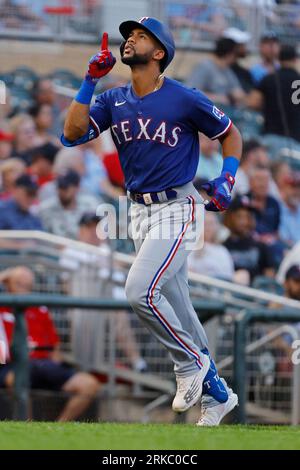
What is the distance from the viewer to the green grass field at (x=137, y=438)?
4836mm

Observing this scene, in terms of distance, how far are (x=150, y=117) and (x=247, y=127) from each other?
6.42 meters

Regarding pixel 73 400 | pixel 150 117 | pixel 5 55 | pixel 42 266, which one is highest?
pixel 150 117

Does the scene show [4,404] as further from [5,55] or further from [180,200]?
[5,55]

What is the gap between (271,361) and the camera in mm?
9656

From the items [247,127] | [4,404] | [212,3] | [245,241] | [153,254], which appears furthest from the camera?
[212,3]

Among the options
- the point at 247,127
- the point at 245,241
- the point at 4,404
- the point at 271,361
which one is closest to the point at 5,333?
the point at 4,404

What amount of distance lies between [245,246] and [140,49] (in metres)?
5.06

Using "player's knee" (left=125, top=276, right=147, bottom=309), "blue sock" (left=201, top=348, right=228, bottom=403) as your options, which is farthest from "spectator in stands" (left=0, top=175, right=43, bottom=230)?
"player's knee" (left=125, top=276, right=147, bottom=309)

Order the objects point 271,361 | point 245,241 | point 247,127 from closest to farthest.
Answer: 1. point 271,361
2. point 245,241
3. point 247,127

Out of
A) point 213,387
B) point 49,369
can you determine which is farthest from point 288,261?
point 213,387

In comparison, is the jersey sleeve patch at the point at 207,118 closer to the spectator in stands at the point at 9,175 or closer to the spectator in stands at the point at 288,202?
the spectator in stands at the point at 9,175

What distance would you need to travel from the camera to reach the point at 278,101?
1233 cm

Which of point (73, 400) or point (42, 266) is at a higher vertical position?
point (42, 266)

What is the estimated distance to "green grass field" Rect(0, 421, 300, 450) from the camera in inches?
190
